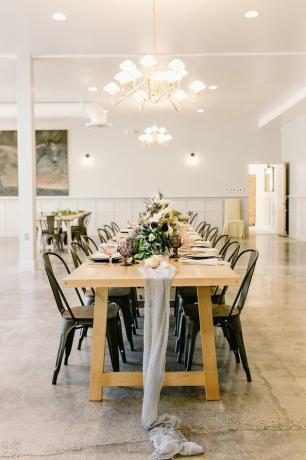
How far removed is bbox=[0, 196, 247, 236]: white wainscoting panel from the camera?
14719 millimetres

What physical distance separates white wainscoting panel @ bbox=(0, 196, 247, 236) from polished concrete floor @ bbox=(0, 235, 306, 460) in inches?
400

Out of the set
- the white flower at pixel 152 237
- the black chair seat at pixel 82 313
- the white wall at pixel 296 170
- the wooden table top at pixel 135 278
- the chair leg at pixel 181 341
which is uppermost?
the white wall at pixel 296 170

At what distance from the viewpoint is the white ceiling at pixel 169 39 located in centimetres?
579

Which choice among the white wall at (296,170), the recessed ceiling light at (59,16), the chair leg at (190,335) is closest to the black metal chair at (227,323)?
the chair leg at (190,335)

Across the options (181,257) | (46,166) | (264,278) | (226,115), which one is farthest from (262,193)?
(181,257)

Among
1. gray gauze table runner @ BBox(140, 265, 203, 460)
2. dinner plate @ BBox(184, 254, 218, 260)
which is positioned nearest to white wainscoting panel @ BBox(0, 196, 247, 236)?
dinner plate @ BBox(184, 254, 218, 260)

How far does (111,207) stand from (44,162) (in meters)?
2.43

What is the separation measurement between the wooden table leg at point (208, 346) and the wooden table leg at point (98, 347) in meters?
0.59

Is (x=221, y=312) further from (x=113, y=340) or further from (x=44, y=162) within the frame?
(x=44, y=162)

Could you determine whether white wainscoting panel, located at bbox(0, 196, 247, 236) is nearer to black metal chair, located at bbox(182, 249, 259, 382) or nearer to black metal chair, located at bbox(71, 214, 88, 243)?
black metal chair, located at bbox(71, 214, 88, 243)

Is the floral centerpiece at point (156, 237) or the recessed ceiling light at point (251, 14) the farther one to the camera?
the recessed ceiling light at point (251, 14)

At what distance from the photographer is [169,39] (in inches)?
276

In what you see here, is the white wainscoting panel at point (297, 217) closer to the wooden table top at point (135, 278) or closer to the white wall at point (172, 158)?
the white wall at point (172, 158)

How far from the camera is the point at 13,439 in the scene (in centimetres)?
242
